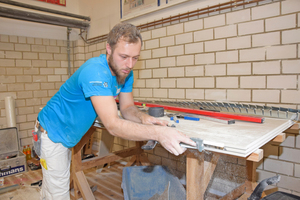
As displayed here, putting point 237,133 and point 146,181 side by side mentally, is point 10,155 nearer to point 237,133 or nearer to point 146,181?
point 146,181

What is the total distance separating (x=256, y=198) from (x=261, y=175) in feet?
3.60

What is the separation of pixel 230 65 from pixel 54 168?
1.87 m

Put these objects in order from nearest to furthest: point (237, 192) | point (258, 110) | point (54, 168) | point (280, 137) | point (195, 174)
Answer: point (195, 174) < point (280, 137) < point (54, 168) < point (258, 110) < point (237, 192)

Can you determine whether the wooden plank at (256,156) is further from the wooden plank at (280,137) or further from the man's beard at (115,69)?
the man's beard at (115,69)

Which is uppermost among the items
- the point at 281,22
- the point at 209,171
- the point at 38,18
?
the point at 38,18

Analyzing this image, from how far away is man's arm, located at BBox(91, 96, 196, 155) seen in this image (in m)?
0.95

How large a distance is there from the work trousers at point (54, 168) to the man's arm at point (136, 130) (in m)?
0.61

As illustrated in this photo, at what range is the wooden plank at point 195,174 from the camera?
3.48 feet

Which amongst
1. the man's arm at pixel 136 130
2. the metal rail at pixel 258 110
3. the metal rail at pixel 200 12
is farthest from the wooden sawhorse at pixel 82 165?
the metal rail at pixel 200 12

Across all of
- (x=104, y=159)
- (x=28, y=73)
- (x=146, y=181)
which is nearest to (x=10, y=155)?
(x=28, y=73)

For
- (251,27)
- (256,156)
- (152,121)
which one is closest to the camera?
(256,156)

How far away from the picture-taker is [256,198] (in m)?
1.08

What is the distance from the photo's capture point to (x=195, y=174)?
3.49 ft

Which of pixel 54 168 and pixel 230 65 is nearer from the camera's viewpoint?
pixel 54 168
